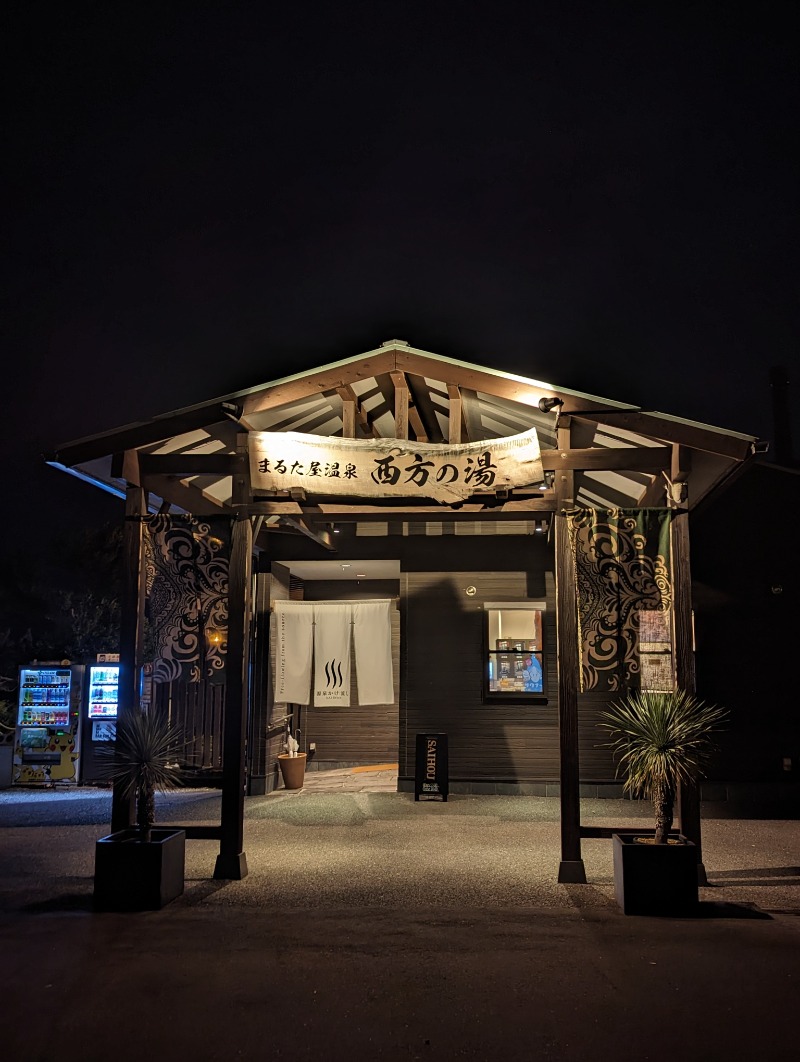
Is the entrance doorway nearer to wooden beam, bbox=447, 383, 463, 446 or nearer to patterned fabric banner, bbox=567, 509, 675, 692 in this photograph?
wooden beam, bbox=447, 383, 463, 446

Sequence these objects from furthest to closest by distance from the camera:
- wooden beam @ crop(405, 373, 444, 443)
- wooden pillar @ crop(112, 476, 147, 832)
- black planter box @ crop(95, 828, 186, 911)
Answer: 1. wooden beam @ crop(405, 373, 444, 443)
2. wooden pillar @ crop(112, 476, 147, 832)
3. black planter box @ crop(95, 828, 186, 911)

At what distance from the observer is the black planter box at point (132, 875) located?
6.12 metres

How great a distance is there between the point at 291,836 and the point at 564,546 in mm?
4474

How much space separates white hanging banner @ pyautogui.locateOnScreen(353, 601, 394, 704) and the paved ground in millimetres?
3691

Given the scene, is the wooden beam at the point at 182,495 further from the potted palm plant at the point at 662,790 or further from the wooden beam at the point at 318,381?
the potted palm plant at the point at 662,790

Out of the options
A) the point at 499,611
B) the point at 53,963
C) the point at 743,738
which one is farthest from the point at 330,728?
the point at 53,963

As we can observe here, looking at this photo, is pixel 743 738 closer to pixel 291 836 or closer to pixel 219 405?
pixel 291 836

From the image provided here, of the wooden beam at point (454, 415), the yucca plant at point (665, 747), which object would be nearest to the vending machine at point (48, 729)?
the wooden beam at point (454, 415)

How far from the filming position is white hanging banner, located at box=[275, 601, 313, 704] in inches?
471

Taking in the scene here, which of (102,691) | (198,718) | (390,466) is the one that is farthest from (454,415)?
(102,691)

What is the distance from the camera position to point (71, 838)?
8.85 meters

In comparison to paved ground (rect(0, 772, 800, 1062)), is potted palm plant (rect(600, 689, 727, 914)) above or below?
above

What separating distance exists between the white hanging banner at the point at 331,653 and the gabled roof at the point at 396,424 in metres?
3.62

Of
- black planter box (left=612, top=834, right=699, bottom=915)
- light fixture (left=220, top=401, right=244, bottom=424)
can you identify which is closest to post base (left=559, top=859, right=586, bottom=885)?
black planter box (left=612, top=834, right=699, bottom=915)
